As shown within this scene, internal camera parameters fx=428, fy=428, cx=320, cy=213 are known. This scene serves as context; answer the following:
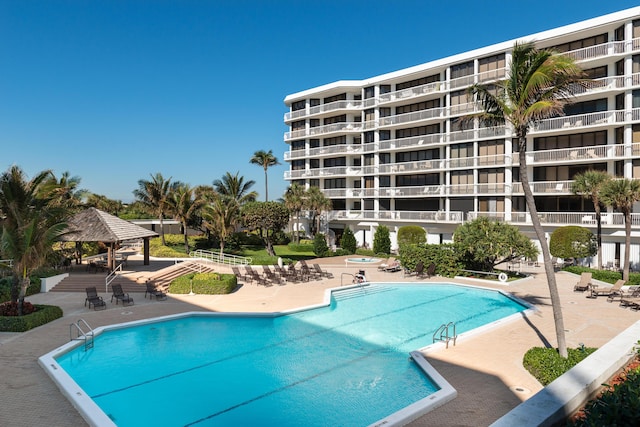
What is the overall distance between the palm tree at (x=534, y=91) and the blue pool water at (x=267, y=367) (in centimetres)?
553

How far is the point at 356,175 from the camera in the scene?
159 feet

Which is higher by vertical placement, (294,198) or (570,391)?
(294,198)

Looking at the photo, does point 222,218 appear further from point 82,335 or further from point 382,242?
point 82,335

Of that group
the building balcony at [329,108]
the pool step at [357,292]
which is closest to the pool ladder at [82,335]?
the pool step at [357,292]

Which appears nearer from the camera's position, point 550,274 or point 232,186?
point 550,274

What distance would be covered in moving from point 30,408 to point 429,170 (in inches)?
1483

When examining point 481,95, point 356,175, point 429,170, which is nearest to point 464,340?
point 481,95

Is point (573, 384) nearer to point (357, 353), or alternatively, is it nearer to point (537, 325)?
point (357, 353)

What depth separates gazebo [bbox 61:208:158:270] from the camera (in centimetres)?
2630

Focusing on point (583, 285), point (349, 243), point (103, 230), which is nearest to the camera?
point (583, 285)

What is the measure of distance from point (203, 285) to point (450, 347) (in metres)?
14.5

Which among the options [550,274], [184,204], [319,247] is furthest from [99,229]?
[550,274]

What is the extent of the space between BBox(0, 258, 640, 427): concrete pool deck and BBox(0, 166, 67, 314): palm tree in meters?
2.43

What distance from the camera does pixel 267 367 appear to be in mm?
13516
